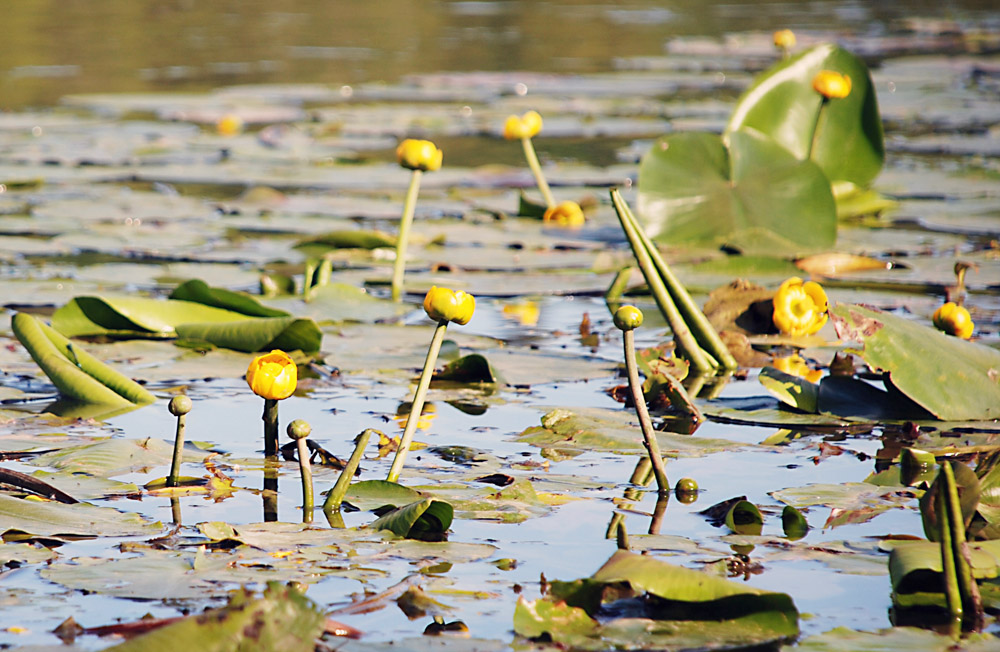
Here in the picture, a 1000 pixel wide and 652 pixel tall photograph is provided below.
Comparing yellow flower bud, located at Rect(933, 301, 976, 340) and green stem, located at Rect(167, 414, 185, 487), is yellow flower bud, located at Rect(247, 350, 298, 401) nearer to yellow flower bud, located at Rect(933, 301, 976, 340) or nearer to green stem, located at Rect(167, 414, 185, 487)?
green stem, located at Rect(167, 414, 185, 487)

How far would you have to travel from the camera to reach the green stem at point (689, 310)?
2.02 meters

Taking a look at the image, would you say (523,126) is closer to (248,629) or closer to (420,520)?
A: (420,520)

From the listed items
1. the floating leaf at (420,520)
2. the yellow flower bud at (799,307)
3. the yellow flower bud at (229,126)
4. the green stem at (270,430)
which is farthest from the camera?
the yellow flower bud at (229,126)

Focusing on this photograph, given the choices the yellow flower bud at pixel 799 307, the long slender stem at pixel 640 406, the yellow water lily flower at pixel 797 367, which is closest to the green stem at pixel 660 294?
the yellow water lily flower at pixel 797 367

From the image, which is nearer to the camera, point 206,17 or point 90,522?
point 90,522

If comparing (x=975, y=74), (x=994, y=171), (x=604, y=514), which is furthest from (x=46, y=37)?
(x=604, y=514)

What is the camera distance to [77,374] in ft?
6.39

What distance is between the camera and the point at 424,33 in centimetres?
1188

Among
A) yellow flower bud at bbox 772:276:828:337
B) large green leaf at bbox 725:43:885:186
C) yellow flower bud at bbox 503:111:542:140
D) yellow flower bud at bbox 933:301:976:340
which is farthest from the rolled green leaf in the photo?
large green leaf at bbox 725:43:885:186

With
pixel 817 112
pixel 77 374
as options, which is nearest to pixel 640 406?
pixel 77 374

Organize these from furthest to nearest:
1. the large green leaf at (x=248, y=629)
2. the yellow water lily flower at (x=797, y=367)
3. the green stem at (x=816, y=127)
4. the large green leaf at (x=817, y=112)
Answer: the large green leaf at (x=817, y=112) < the green stem at (x=816, y=127) < the yellow water lily flower at (x=797, y=367) < the large green leaf at (x=248, y=629)

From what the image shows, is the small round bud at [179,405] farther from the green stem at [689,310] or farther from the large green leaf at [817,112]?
the large green leaf at [817,112]

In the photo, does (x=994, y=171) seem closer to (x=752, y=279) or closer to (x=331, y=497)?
(x=752, y=279)

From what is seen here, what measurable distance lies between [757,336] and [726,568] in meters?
1.23
